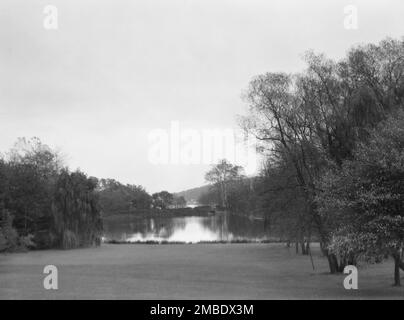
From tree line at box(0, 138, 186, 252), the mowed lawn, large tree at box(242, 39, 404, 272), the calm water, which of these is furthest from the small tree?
large tree at box(242, 39, 404, 272)

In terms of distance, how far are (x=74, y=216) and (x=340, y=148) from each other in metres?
39.3

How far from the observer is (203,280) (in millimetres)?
28016

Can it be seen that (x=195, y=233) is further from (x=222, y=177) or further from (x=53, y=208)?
(x=222, y=177)

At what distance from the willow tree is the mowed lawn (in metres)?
13.5

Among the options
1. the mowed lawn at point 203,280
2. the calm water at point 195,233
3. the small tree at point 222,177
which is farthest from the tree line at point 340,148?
the small tree at point 222,177

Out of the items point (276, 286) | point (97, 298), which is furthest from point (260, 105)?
point (97, 298)

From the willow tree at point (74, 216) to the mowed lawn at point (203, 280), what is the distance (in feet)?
44.2

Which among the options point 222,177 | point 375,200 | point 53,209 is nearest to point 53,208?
point 53,209

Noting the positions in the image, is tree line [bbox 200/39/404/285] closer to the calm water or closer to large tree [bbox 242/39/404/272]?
large tree [bbox 242/39/404/272]

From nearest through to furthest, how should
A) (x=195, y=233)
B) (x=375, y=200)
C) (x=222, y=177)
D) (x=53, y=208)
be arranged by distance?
(x=375, y=200)
(x=53, y=208)
(x=195, y=233)
(x=222, y=177)

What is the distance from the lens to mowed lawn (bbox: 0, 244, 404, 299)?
21.2m

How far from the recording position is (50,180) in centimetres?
6831
